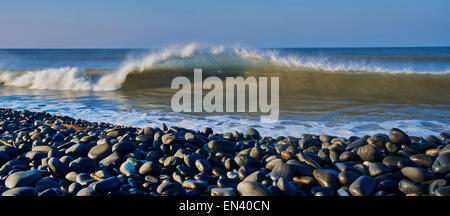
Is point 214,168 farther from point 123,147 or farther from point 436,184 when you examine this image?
point 436,184

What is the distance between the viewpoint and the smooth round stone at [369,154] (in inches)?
101

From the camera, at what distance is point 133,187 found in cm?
225

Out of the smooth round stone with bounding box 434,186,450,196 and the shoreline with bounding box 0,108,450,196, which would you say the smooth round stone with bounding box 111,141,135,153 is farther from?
the smooth round stone with bounding box 434,186,450,196

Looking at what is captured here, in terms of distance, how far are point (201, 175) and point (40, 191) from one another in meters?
1.06

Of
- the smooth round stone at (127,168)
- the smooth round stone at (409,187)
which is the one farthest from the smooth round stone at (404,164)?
the smooth round stone at (127,168)

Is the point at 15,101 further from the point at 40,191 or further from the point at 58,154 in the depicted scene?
the point at 40,191

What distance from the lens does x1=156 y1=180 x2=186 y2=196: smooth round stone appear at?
2102 millimetres

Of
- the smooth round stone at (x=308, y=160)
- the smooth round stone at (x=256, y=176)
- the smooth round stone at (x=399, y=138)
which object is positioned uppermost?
the smooth round stone at (x=399, y=138)

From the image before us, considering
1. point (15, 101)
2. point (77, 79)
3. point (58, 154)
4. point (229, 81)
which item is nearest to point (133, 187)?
point (58, 154)

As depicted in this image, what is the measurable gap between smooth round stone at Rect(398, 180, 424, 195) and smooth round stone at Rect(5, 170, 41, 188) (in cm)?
241

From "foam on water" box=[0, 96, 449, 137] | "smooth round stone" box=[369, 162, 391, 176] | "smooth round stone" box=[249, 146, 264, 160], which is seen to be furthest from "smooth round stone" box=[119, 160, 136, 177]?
"foam on water" box=[0, 96, 449, 137]

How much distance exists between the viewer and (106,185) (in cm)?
213

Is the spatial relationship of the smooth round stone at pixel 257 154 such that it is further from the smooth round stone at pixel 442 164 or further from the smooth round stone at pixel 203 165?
the smooth round stone at pixel 442 164

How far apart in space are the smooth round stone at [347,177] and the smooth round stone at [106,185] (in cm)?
146
